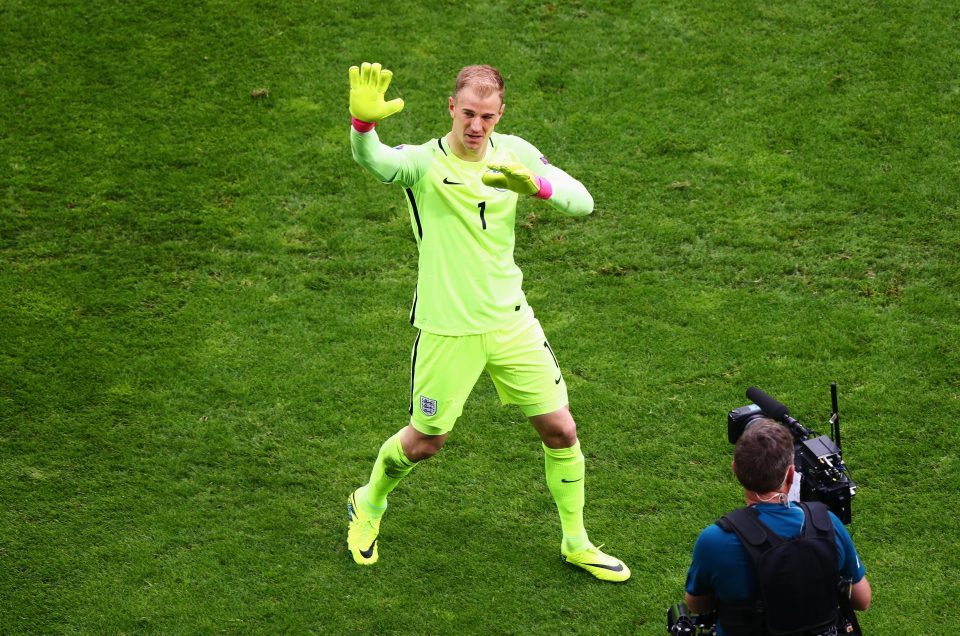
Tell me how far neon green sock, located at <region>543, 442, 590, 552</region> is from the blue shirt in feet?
5.35

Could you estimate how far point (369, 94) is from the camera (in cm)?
465

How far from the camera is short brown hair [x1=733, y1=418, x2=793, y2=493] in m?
3.71

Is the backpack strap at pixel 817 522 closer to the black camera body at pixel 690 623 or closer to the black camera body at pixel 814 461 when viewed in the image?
the black camera body at pixel 814 461

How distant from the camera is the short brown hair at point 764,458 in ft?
12.2

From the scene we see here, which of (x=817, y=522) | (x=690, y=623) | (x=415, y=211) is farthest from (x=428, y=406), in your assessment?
(x=817, y=522)

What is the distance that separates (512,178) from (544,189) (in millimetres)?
254

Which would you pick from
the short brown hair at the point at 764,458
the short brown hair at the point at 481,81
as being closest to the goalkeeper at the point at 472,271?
the short brown hair at the point at 481,81

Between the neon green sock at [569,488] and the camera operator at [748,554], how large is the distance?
159cm

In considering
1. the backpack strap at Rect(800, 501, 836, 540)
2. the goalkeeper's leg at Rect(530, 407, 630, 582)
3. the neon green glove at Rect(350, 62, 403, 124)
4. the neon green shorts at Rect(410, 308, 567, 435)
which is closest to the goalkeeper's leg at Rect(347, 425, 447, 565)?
the neon green shorts at Rect(410, 308, 567, 435)

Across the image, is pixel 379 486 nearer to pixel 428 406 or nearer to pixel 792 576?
pixel 428 406

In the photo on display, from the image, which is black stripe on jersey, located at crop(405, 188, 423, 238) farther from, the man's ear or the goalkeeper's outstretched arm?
the man's ear

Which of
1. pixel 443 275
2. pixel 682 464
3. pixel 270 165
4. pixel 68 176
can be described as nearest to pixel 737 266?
pixel 682 464

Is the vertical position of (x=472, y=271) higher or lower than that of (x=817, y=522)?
higher

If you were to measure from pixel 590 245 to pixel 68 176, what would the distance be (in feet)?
14.0
